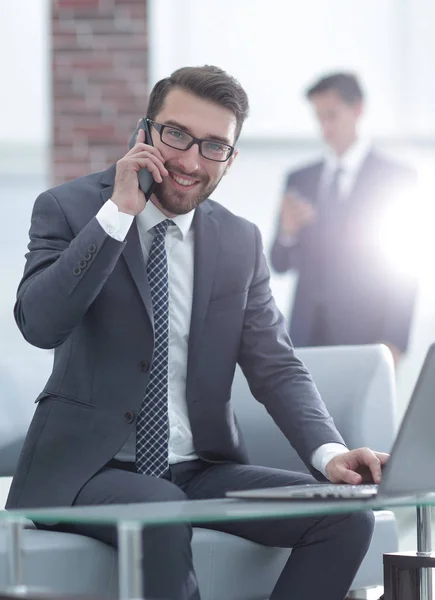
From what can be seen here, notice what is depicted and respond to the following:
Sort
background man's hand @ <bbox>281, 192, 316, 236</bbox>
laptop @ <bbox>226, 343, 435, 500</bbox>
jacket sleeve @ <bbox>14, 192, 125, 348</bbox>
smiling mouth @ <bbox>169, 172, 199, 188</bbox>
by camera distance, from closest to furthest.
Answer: laptop @ <bbox>226, 343, 435, 500</bbox>
jacket sleeve @ <bbox>14, 192, 125, 348</bbox>
smiling mouth @ <bbox>169, 172, 199, 188</bbox>
background man's hand @ <bbox>281, 192, 316, 236</bbox>

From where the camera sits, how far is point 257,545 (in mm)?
2197

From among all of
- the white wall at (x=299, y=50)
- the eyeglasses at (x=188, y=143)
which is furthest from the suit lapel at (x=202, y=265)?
the white wall at (x=299, y=50)

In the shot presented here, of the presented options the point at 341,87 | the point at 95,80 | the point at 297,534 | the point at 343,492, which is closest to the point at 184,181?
the point at 297,534

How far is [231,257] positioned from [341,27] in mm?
3552

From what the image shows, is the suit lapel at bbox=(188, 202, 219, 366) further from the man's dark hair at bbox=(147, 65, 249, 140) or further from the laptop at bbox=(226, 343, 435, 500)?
the laptop at bbox=(226, 343, 435, 500)

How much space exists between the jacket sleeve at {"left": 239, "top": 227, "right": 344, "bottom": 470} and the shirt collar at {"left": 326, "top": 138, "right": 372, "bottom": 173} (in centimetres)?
248

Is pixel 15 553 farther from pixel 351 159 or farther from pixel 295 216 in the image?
pixel 351 159

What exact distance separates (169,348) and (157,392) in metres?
0.11

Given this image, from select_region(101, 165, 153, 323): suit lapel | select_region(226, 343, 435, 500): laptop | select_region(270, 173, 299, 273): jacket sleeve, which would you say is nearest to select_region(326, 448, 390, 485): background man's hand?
select_region(226, 343, 435, 500): laptop

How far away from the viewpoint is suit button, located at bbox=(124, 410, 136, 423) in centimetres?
216

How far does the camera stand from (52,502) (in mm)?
2090

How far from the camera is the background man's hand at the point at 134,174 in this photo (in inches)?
81.4

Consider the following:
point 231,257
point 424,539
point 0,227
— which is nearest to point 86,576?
point 424,539

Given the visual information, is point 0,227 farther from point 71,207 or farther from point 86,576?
point 86,576
